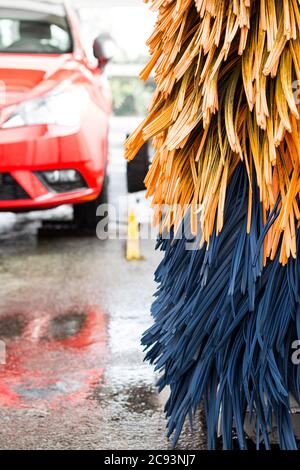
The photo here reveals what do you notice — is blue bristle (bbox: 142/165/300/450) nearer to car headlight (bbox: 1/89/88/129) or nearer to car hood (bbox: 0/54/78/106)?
car headlight (bbox: 1/89/88/129)

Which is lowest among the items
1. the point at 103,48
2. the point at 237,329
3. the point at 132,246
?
the point at 132,246

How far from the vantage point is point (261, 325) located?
2.66m

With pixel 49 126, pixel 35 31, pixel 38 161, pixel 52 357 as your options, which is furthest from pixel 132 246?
pixel 52 357

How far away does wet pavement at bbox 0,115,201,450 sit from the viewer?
3162 mm

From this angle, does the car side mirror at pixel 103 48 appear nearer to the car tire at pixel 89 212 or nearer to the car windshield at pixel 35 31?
the car windshield at pixel 35 31

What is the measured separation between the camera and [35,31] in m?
6.81

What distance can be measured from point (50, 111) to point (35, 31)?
1217 millimetres

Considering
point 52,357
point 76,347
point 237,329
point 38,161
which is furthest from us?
point 38,161

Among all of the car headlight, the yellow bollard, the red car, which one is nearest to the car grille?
the red car

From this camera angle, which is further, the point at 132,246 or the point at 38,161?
the point at 132,246

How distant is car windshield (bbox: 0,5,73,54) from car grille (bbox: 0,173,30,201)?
1.21 metres

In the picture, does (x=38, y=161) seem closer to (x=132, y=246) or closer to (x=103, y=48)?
(x=132, y=246)

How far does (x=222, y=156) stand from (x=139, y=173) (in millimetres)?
4439

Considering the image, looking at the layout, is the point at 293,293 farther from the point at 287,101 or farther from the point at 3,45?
the point at 3,45
